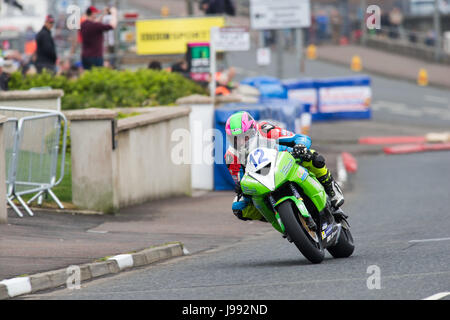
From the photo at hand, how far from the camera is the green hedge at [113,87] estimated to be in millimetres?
20109

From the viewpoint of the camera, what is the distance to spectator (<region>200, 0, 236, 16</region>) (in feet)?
93.0

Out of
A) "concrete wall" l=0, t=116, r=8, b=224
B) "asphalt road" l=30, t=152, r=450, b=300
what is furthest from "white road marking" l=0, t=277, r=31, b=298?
"concrete wall" l=0, t=116, r=8, b=224

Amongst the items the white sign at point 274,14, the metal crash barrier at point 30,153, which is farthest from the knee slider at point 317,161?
the white sign at point 274,14

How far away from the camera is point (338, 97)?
116ft

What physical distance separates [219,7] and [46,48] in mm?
8530

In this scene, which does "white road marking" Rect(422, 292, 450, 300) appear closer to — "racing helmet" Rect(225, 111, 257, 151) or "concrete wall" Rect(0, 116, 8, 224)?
"racing helmet" Rect(225, 111, 257, 151)

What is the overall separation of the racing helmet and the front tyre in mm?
785

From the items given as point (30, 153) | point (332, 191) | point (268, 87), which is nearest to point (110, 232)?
point (30, 153)

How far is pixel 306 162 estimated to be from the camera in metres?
10.7

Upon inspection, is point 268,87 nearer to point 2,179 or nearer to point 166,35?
point 166,35

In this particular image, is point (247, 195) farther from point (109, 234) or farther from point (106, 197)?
point (106, 197)

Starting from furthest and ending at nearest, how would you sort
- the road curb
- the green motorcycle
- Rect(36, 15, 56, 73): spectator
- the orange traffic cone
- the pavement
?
the orange traffic cone
Rect(36, 15, 56, 73): spectator
the pavement
the green motorcycle
the road curb

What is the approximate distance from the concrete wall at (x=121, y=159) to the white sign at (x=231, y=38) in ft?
8.92
